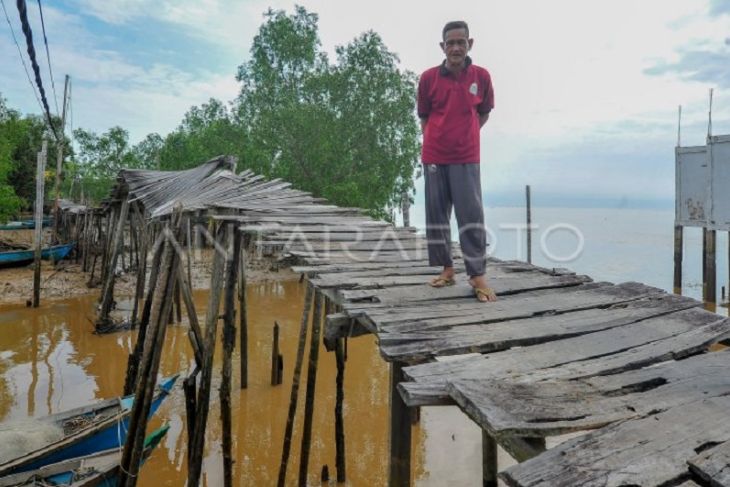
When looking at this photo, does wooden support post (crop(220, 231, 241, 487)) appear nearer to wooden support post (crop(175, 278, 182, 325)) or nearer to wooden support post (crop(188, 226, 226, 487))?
wooden support post (crop(188, 226, 226, 487))

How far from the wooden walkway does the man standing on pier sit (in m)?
0.38

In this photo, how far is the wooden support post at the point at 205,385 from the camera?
501 cm

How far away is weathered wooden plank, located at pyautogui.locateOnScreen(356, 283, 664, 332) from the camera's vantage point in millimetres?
2838

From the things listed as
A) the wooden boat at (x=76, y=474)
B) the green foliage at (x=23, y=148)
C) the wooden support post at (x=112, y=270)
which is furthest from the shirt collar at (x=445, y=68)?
the green foliage at (x=23, y=148)

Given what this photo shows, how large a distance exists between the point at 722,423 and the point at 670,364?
589 mm

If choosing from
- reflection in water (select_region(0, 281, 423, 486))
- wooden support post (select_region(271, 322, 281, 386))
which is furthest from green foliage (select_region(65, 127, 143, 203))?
wooden support post (select_region(271, 322, 281, 386))

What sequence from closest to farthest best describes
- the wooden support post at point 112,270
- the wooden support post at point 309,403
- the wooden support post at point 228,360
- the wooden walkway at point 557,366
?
the wooden walkway at point 557,366 < the wooden support post at point 228,360 < the wooden support post at point 309,403 < the wooden support post at point 112,270

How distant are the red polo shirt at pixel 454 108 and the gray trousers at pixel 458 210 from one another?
9 cm

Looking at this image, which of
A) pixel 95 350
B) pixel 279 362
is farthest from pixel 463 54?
pixel 95 350

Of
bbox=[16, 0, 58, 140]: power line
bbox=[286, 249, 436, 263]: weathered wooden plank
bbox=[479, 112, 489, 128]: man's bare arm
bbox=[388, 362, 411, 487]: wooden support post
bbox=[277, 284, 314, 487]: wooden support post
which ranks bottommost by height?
bbox=[277, 284, 314, 487]: wooden support post

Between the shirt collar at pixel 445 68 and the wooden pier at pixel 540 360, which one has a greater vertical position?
the shirt collar at pixel 445 68

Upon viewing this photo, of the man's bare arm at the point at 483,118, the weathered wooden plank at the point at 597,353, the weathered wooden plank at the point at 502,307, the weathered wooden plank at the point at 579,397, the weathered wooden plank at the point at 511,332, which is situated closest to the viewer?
the weathered wooden plank at the point at 579,397

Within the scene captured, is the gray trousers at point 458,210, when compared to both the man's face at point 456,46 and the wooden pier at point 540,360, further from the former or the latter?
the man's face at point 456,46

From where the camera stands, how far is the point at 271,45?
1770cm
